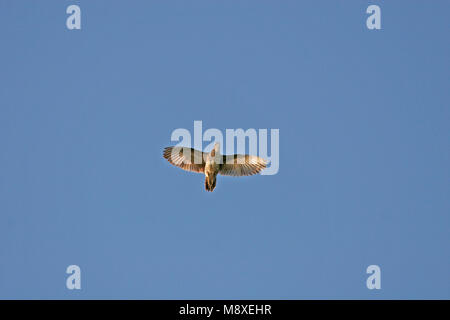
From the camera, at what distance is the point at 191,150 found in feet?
91.8

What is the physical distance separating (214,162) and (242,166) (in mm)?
1418

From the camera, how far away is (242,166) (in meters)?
28.5

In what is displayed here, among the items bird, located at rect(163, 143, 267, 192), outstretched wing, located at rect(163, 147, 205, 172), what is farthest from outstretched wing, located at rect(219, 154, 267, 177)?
outstretched wing, located at rect(163, 147, 205, 172)

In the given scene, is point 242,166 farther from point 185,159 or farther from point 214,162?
point 185,159

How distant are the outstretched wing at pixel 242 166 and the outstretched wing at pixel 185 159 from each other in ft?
2.92

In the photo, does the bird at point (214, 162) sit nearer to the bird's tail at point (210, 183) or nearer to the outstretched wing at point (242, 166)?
the outstretched wing at point (242, 166)

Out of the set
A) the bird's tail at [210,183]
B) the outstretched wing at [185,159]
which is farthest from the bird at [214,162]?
the bird's tail at [210,183]

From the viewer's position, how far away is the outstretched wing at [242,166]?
92.7 ft

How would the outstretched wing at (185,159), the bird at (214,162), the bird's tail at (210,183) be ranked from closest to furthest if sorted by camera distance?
the bird's tail at (210,183) → the bird at (214,162) → the outstretched wing at (185,159)

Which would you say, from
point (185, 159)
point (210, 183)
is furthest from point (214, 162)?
point (185, 159)
